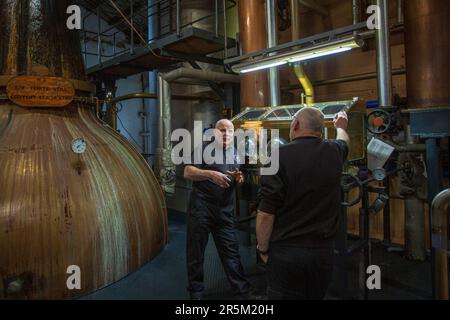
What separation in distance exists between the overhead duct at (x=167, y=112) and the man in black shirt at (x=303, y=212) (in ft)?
9.00

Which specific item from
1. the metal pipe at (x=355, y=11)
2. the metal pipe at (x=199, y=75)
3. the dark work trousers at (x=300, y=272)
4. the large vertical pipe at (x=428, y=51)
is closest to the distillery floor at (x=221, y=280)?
the dark work trousers at (x=300, y=272)

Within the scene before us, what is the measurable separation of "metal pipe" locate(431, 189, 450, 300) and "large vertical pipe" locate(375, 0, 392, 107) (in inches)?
50.1

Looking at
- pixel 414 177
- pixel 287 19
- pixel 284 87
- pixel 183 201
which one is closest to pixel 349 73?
pixel 284 87

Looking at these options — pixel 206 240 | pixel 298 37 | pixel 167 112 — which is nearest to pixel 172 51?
pixel 167 112

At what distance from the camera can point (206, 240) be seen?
290 centimetres

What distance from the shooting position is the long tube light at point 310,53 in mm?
2784

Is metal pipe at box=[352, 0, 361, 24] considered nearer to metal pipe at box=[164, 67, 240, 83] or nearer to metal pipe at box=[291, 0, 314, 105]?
metal pipe at box=[291, 0, 314, 105]

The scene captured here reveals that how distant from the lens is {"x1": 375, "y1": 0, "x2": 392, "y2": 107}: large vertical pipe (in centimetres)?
303

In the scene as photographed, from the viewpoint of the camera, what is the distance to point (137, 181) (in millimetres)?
2756

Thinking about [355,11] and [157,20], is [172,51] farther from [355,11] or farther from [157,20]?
[355,11]

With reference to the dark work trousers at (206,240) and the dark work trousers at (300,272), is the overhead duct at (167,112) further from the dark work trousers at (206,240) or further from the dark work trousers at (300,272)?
the dark work trousers at (300,272)

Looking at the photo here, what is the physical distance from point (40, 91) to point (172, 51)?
2.81 meters

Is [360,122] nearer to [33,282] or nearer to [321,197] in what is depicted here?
[321,197]

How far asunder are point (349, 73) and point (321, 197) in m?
3.37
